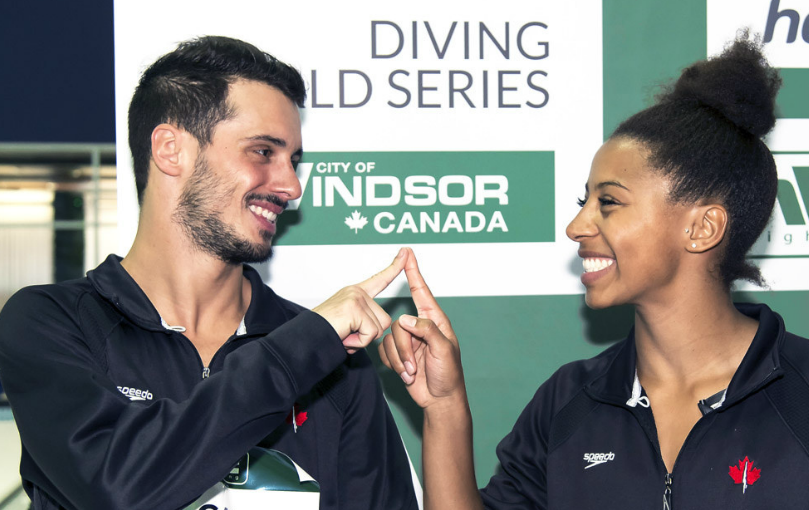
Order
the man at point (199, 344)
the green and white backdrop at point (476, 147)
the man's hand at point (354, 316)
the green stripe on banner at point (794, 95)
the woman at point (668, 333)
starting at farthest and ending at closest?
the green stripe on banner at point (794, 95) → the green and white backdrop at point (476, 147) → the woman at point (668, 333) → the man's hand at point (354, 316) → the man at point (199, 344)

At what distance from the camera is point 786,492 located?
1273 millimetres

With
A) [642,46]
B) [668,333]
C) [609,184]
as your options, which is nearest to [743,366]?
[668,333]

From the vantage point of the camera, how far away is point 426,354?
147 centimetres

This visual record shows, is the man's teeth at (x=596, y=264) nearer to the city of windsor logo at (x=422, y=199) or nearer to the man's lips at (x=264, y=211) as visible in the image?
the city of windsor logo at (x=422, y=199)

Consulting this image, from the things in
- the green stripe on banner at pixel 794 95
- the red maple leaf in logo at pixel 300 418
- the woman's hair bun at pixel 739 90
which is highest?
the green stripe on banner at pixel 794 95

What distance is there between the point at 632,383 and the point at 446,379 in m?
0.39

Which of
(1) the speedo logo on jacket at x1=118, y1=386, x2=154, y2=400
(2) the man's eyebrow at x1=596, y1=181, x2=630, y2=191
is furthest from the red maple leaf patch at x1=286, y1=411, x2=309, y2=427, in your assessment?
(2) the man's eyebrow at x1=596, y1=181, x2=630, y2=191

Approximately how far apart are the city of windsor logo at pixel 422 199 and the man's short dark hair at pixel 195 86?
432 mm

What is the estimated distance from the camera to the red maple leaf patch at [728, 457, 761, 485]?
130 centimetres

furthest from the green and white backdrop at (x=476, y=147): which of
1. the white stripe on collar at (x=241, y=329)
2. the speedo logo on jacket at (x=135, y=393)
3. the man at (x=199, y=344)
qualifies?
the speedo logo on jacket at (x=135, y=393)

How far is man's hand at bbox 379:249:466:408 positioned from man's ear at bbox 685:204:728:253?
508mm

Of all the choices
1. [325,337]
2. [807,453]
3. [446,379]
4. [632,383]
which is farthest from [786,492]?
[325,337]

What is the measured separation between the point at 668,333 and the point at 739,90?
19.9 inches

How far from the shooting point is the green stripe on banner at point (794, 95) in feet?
6.97
